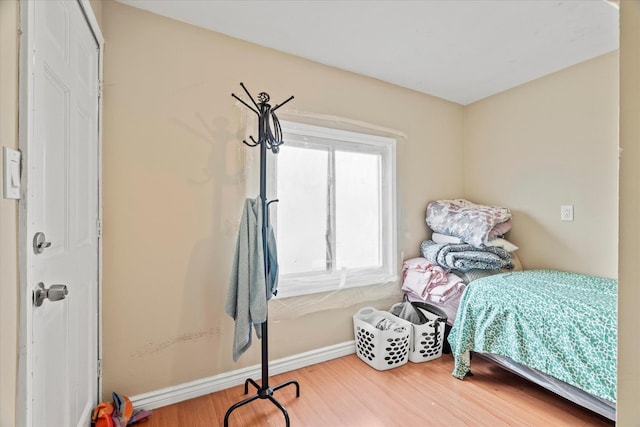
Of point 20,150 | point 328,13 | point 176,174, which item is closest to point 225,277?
point 176,174

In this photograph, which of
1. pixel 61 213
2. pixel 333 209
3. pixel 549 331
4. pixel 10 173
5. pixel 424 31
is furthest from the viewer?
pixel 333 209

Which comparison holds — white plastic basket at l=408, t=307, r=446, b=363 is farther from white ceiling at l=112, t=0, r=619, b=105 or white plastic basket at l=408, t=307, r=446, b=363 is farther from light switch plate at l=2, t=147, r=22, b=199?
light switch plate at l=2, t=147, r=22, b=199

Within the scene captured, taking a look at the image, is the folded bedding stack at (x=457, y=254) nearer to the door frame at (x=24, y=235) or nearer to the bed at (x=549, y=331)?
the bed at (x=549, y=331)

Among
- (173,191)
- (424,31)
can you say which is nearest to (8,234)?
(173,191)

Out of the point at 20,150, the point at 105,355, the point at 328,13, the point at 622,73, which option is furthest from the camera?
the point at 328,13

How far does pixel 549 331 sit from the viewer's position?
1602mm

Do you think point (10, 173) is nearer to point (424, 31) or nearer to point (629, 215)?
point (629, 215)

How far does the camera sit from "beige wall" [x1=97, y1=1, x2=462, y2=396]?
5.34 ft

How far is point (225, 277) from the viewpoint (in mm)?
1905

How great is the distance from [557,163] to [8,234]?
316 cm

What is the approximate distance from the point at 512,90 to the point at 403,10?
1560mm

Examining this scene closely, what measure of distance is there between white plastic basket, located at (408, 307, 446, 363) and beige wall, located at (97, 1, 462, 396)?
0.86 m

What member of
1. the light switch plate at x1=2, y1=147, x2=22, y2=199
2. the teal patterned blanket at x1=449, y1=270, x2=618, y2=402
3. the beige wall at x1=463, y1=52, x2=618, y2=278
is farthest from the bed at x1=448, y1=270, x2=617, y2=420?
the light switch plate at x1=2, y1=147, x2=22, y2=199

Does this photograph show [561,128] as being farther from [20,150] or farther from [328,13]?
[20,150]
